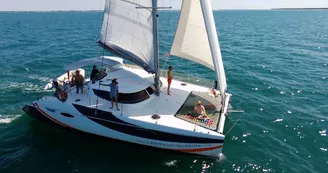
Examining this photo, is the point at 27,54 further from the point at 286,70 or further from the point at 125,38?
the point at 286,70

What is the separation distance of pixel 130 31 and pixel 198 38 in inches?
139

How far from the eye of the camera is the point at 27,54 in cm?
3070

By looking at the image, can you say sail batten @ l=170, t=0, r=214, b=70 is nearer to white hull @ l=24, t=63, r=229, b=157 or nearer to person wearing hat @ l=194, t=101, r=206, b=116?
person wearing hat @ l=194, t=101, r=206, b=116

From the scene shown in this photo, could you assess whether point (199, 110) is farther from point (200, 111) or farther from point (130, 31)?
point (130, 31)

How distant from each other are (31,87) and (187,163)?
46.6ft

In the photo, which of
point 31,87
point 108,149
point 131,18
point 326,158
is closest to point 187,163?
point 108,149

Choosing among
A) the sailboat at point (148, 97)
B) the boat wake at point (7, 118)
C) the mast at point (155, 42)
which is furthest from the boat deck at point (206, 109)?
the boat wake at point (7, 118)

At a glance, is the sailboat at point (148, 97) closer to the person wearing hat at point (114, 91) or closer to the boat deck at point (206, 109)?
the boat deck at point (206, 109)

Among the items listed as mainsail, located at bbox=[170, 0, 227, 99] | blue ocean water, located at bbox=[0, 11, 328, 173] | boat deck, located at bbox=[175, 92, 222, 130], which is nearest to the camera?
blue ocean water, located at bbox=[0, 11, 328, 173]

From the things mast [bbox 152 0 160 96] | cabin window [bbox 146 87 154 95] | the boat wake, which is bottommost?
the boat wake

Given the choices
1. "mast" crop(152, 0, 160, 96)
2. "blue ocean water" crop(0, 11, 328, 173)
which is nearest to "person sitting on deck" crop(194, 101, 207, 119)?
"blue ocean water" crop(0, 11, 328, 173)

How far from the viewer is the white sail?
12.6 meters

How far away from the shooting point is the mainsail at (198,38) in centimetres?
1220

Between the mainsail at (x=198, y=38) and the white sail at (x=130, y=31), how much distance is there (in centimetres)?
161
